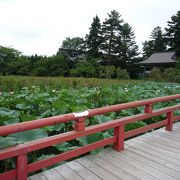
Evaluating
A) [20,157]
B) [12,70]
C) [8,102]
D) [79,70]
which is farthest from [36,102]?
[12,70]

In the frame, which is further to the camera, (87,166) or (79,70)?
(79,70)

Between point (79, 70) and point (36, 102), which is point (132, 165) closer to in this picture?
point (36, 102)

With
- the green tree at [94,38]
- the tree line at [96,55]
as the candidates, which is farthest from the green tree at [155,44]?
the green tree at [94,38]

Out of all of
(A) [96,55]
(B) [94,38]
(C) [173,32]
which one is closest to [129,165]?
(A) [96,55]

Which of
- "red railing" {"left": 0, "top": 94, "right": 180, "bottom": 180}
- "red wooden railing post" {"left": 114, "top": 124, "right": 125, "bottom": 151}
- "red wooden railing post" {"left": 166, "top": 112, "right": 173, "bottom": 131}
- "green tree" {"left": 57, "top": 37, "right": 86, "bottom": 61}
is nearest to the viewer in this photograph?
"red railing" {"left": 0, "top": 94, "right": 180, "bottom": 180}

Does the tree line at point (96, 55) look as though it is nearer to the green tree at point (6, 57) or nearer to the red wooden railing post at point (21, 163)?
the green tree at point (6, 57)

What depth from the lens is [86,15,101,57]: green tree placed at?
31.0m

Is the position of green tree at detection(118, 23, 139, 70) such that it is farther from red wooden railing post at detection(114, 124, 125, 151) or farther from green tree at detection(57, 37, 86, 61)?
red wooden railing post at detection(114, 124, 125, 151)

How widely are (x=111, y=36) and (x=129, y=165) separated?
29.4 m

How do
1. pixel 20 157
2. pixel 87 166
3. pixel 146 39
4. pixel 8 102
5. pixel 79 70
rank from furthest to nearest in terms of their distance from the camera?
1. pixel 146 39
2. pixel 79 70
3. pixel 8 102
4. pixel 87 166
5. pixel 20 157

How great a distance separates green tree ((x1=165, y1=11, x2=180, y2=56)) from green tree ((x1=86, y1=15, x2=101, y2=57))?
35.0 feet

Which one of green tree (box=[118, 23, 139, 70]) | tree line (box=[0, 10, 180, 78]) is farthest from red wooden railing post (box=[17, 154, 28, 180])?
green tree (box=[118, 23, 139, 70])

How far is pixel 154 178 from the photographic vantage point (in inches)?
97.1

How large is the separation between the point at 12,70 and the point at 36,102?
25.8 metres
